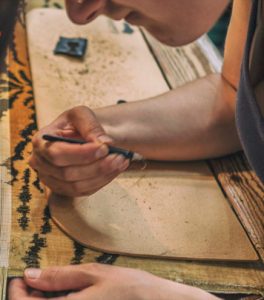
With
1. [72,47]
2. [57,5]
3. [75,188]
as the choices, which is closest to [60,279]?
[75,188]

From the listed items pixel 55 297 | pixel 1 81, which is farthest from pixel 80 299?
pixel 1 81

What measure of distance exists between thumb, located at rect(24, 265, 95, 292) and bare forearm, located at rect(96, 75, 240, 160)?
312 millimetres

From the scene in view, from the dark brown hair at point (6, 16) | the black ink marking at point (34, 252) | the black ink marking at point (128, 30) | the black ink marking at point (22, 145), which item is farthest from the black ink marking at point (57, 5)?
the dark brown hair at point (6, 16)

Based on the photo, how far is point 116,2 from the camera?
0.87 m

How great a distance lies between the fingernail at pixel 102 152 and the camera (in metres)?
0.82

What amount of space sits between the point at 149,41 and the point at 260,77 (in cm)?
67

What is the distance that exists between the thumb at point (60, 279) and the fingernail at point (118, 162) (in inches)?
6.9

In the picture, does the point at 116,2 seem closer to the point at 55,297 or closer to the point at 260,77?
the point at 260,77

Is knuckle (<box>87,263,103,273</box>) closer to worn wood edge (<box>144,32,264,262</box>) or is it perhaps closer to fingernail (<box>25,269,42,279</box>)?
fingernail (<box>25,269,42,279</box>)

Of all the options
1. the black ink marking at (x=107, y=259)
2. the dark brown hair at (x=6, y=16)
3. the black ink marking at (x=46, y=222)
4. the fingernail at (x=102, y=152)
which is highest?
the dark brown hair at (x=6, y=16)

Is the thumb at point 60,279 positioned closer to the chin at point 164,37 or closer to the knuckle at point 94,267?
the knuckle at point 94,267

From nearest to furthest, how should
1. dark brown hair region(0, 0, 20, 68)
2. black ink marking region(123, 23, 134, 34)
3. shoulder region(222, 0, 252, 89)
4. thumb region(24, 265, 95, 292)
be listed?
dark brown hair region(0, 0, 20, 68) → thumb region(24, 265, 95, 292) → shoulder region(222, 0, 252, 89) → black ink marking region(123, 23, 134, 34)

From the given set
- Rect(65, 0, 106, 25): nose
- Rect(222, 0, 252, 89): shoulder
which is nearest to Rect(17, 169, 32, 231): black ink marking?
Rect(65, 0, 106, 25): nose

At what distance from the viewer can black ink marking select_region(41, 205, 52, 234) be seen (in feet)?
2.71
